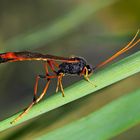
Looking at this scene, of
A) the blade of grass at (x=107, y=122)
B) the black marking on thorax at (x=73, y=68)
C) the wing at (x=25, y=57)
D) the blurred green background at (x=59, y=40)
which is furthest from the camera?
the blurred green background at (x=59, y=40)

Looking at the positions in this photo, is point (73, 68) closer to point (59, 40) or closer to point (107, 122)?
point (107, 122)

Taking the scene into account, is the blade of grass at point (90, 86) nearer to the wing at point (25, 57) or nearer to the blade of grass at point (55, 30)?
the wing at point (25, 57)

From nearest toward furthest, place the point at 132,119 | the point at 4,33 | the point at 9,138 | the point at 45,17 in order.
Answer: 1. the point at 132,119
2. the point at 9,138
3. the point at 4,33
4. the point at 45,17

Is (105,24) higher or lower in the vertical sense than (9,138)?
higher

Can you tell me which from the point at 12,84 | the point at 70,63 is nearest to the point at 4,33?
the point at 12,84

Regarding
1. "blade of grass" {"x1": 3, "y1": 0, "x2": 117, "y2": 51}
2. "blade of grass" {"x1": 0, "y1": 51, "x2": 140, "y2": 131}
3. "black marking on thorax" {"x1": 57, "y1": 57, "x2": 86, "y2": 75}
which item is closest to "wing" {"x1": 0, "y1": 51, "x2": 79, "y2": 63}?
"black marking on thorax" {"x1": 57, "y1": 57, "x2": 86, "y2": 75}

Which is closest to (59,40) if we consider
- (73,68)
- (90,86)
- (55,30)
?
(55,30)

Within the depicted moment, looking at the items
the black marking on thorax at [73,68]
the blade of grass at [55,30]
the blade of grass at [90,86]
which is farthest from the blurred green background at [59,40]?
the blade of grass at [90,86]

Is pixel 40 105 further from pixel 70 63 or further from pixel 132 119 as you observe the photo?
pixel 70 63
